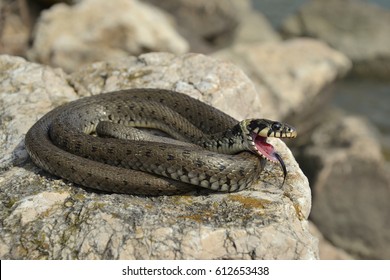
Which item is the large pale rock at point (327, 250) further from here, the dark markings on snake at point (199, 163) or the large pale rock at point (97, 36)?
the dark markings on snake at point (199, 163)

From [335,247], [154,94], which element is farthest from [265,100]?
[154,94]

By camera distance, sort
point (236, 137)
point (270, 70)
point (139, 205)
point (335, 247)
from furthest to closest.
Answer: point (270, 70) < point (335, 247) < point (236, 137) < point (139, 205)

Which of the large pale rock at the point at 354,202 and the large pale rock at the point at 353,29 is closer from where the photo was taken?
the large pale rock at the point at 354,202

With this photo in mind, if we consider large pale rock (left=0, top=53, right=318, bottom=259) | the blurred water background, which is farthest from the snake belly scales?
the blurred water background

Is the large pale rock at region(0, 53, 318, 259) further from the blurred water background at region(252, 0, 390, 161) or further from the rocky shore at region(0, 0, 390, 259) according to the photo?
the blurred water background at region(252, 0, 390, 161)

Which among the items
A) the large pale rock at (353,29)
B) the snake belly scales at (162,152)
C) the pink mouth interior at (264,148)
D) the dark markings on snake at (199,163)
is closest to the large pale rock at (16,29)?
the snake belly scales at (162,152)

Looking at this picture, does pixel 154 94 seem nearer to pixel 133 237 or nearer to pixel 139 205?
pixel 139 205
